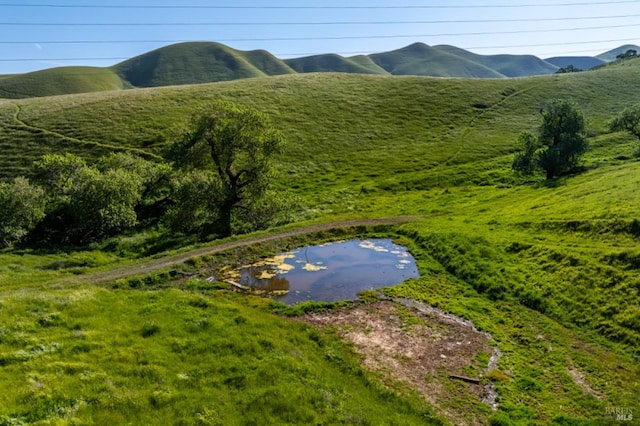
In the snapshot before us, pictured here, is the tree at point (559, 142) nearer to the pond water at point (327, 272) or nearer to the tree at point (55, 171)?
the pond water at point (327, 272)

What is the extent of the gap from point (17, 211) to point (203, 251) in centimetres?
2397

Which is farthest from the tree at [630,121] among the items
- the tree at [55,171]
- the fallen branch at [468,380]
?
the tree at [55,171]

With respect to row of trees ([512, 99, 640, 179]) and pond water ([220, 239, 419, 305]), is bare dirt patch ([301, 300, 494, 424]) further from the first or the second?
row of trees ([512, 99, 640, 179])

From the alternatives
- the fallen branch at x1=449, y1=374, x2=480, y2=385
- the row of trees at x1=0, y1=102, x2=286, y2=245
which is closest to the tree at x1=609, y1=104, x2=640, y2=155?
the row of trees at x1=0, y1=102, x2=286, y2=245

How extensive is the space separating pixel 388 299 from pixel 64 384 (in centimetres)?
1783

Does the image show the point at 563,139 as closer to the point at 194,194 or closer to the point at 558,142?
the point at 558,142

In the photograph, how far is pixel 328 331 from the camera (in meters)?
20.7

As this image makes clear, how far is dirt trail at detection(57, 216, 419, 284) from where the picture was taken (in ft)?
90.6

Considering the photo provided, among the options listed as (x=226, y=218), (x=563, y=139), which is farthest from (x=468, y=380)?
(x=563, y=139)

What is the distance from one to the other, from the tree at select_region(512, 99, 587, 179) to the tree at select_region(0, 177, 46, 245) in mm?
64407

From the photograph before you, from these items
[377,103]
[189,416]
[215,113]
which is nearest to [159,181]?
[215,113]

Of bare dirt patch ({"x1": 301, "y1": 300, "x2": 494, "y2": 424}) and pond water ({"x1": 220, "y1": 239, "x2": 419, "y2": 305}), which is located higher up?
pond water ({"x1": 220, "y1": 239, "x2": 419, "y2": 305})

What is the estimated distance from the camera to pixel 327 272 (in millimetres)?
30062

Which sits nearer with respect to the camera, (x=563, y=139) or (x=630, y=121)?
(x=563, y=139)
